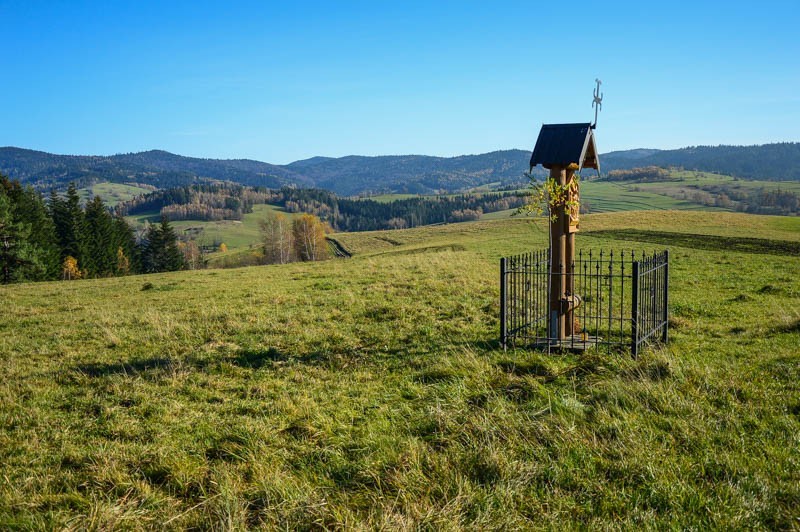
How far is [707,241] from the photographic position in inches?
1426

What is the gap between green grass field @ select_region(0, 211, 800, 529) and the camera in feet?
13.9

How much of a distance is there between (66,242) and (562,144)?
2488 inches

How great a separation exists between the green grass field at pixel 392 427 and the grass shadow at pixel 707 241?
22995 millimetres

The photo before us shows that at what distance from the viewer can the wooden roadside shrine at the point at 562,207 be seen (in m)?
9.77

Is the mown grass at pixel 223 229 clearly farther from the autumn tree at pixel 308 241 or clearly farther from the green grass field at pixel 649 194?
the green grass field at pixel 649 194

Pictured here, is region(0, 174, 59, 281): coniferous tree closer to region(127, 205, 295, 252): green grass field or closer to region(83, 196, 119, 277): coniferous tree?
region(83, 196, 119, 277): coniferous tree

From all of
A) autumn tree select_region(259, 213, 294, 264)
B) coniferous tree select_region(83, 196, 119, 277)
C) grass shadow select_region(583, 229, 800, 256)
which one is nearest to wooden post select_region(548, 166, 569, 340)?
grass shadow select_region(583, 229, 800, 256)

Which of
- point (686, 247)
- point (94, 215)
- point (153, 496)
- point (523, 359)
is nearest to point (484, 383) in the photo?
point (523, 359)

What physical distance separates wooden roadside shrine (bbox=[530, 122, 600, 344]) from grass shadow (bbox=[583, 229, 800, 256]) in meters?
25.7

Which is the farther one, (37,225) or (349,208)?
(349,208)

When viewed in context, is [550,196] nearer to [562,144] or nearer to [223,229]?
[562,144]

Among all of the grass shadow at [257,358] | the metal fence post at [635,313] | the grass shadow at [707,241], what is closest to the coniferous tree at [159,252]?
the grass shadow at [707,241]

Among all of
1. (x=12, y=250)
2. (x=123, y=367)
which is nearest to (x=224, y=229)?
(x=12, y=250)

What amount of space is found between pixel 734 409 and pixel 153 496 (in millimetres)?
6258
